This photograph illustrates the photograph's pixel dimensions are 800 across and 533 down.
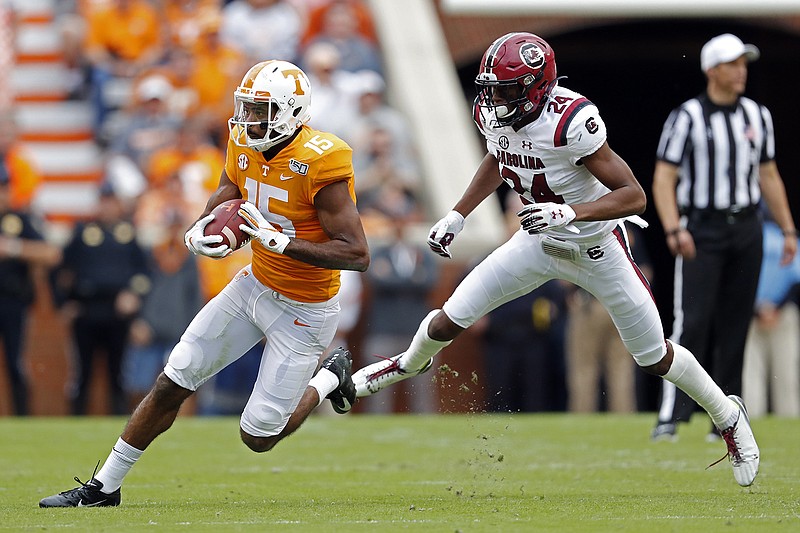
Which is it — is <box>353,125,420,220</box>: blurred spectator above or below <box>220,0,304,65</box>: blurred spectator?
below

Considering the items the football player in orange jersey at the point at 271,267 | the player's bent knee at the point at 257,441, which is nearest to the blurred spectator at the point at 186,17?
the football player in orange jersey at the point at 271,267

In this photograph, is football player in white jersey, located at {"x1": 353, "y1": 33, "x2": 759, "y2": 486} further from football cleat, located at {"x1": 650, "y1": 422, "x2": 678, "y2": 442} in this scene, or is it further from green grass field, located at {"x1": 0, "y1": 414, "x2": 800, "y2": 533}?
football cleat, located at {"x1": 650, "y1": 422, "x2": 678, "y2": 442}

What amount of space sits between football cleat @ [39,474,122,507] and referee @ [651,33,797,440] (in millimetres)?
3382

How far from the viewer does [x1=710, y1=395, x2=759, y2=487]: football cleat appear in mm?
6000

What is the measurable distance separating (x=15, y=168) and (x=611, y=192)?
Answer: 6.97m

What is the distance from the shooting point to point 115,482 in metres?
5.57

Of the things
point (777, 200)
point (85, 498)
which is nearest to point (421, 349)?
point (85, 498)

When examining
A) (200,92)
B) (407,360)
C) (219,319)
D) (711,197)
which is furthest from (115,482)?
(200,92)

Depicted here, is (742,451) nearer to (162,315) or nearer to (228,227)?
(228,227)

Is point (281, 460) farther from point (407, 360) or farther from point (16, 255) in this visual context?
point (16, 255)

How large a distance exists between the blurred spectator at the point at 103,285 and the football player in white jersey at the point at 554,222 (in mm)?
4756

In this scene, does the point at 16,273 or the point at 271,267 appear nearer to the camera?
the point at 271,267

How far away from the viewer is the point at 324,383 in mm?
6105

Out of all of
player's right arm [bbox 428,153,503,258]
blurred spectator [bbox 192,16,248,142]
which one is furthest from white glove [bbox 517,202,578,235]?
blurred spectator [bbox 192,16,248,142]
